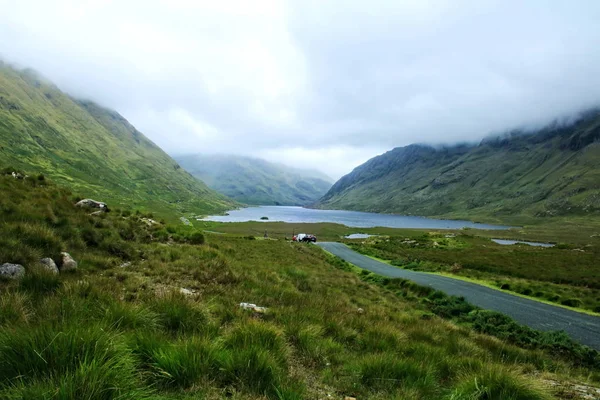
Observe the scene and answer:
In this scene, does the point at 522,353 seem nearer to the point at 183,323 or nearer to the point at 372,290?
the point at 183,323

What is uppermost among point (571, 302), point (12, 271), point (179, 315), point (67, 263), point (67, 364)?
point (67, 364)

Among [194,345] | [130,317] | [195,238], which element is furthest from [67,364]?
[195,238]

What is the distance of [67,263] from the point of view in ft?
29.0

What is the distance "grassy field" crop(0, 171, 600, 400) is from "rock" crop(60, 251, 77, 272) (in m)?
0.35

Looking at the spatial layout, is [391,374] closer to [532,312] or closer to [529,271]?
[532,312]

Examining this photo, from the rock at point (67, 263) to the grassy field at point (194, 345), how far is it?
35 centimetres

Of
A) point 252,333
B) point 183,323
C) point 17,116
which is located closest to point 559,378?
point 252,333

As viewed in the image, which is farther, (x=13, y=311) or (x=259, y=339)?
(x=259, y=339)

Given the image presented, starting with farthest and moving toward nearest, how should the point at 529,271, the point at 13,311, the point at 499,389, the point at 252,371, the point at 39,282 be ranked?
the point at 529,271 < the point at 39,282 < the point at 499,389 < the point at 13,311 < the point at 252,371

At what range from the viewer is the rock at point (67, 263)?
8680mm

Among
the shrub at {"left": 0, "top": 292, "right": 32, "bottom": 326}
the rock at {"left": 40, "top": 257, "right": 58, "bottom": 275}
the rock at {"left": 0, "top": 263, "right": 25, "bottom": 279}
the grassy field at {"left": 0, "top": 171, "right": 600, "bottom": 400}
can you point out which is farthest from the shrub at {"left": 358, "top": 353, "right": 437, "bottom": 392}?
the rock at {"left": 40, "top": 257, "right": 58, "bottom": 275}

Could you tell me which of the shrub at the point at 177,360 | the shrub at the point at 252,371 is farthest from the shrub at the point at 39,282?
the shrub at the point at 252,371

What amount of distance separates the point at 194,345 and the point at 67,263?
724 centimetres

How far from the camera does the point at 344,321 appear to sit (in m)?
8.00
